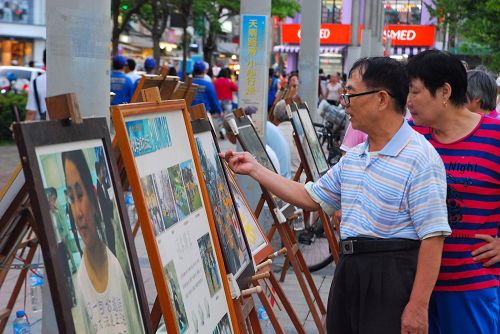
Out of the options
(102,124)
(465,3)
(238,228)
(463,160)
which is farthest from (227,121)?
(465,3)

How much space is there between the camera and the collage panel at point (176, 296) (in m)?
3.51

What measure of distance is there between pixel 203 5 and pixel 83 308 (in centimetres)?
4083

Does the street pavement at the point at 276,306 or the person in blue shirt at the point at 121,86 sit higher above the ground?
the person in blue shirt at the point at 121,86

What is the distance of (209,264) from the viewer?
405 cm

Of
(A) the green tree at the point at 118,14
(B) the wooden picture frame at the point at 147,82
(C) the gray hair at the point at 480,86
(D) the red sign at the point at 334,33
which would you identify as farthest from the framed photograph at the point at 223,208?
(D) the red sign at the point at 334,33

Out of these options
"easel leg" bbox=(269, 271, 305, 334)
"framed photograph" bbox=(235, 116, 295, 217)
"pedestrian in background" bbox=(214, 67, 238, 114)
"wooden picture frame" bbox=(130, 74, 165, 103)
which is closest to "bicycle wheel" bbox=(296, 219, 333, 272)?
"framed photograph" bbox=(235, 116, 295, 217)

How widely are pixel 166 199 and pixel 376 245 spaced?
83 centimetres

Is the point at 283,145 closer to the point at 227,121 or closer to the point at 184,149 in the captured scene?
the point at 227,121

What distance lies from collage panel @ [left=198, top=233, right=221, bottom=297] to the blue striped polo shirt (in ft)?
1.97

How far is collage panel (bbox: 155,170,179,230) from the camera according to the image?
3.64 meters

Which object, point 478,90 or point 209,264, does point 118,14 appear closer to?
point 478,90

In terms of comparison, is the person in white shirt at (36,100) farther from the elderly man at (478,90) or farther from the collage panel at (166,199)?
the collage panel at (166,199)

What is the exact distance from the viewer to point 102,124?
10.4 ft

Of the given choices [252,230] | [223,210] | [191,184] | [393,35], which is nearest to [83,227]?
[191,184]
